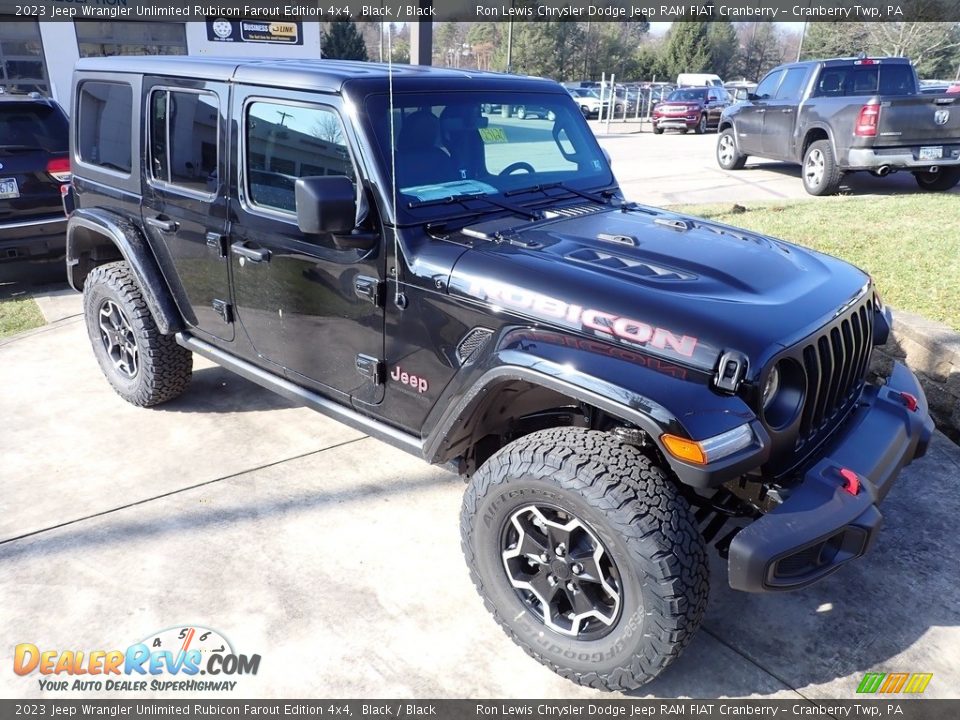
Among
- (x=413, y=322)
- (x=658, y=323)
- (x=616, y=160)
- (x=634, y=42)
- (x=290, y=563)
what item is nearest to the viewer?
(x=658, y=323)

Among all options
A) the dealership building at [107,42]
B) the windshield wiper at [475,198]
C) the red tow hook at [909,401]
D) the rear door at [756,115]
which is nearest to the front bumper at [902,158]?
the rear door at [756,115]

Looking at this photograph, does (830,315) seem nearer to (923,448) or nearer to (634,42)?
(923,448)

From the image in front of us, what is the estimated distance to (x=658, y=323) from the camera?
7.82ft

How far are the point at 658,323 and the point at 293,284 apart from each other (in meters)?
1.67

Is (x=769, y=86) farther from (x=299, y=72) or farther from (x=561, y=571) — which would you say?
(x=561, y=571)

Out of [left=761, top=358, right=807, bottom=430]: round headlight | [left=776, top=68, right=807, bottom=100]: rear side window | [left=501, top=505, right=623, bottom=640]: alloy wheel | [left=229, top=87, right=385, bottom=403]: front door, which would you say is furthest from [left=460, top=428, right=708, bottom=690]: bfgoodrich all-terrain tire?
[left=776, top=68, right=807, bottom=100]: rear side window

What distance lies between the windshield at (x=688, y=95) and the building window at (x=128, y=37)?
49.5ft

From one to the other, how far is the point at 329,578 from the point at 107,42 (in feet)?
74.5

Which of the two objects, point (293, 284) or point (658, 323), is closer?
point (658, 323)

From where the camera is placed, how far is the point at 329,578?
3.08 m

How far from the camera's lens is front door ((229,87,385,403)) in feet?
9.98

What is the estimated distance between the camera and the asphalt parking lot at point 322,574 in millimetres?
2643

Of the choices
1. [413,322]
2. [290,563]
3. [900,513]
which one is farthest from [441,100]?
[900,513]

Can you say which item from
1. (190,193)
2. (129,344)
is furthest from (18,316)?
(190,193)
